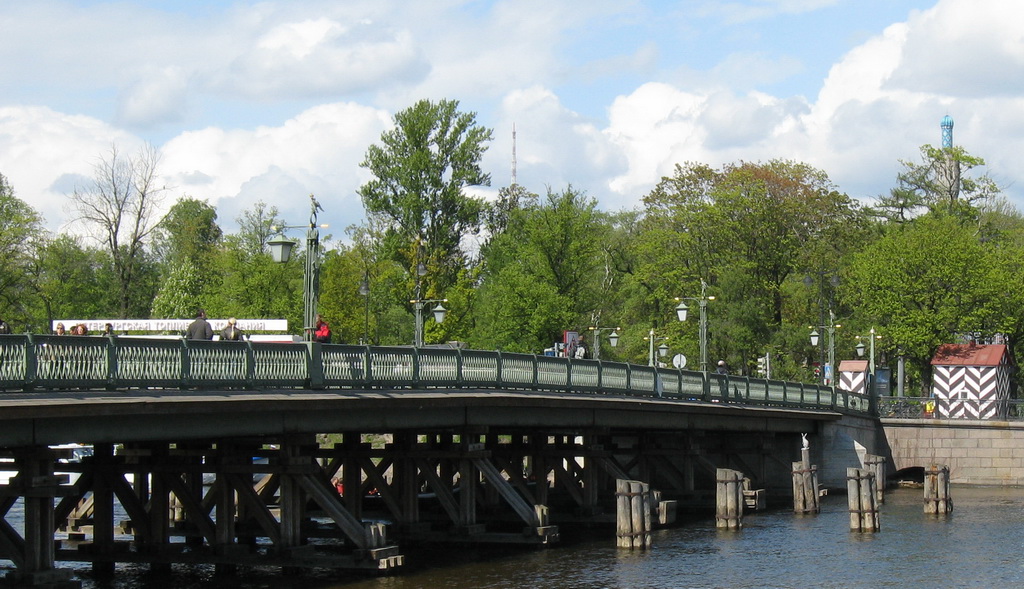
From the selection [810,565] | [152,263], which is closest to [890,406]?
[810,565]

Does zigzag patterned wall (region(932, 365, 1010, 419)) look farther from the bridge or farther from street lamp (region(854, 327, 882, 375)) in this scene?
the bridge

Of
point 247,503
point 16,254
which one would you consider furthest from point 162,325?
point 247,503

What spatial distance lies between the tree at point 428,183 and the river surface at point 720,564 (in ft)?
141

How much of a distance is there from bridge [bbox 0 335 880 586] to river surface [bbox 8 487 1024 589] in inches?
29.4

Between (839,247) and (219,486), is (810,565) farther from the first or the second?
(839,247)

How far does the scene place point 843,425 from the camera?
58656 mm

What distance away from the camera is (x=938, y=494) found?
150 feet

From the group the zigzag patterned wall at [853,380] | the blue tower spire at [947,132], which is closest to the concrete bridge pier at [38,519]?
the zigzag patterned wall at [853,380]

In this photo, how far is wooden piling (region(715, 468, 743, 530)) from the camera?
41.2 m

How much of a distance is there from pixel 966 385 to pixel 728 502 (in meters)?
30.4

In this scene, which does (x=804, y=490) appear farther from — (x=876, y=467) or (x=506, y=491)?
(x=506, y=491)

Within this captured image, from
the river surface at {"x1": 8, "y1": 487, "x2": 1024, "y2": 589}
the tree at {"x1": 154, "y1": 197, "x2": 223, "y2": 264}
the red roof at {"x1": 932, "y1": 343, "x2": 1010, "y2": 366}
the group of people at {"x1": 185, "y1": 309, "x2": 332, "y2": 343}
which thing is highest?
the tree at {"x1": 154, "y1": 197, "x2": 223, "y2": 264}

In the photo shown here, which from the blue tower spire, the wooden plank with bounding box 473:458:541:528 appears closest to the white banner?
the wooden plank with bounding box 473:458:541:528

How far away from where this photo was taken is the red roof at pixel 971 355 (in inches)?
2667
